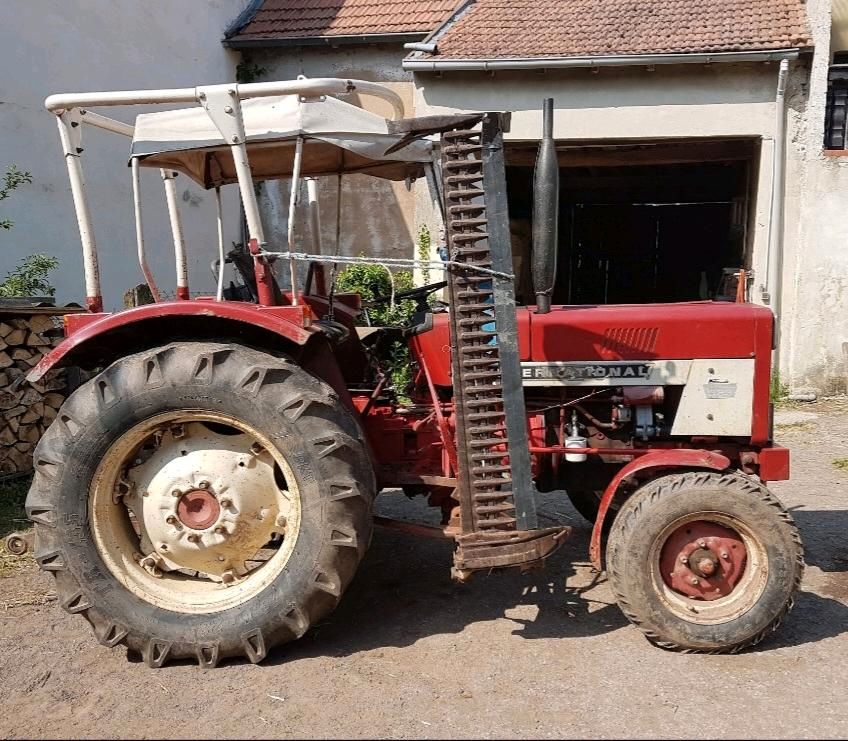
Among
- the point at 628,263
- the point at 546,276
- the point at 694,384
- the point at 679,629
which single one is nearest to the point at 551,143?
the point at 546,276

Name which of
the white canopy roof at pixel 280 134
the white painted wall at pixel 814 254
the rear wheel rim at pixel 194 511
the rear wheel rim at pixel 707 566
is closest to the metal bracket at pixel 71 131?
the white canopy roof at pixel 280 134

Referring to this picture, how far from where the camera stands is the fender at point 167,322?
2975 millimetres

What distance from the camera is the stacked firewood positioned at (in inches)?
208

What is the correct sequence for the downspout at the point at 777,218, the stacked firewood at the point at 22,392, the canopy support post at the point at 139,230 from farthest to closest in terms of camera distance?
the downspout at the point at 777,218, the stacked firewood at the point at 22,392, the canopy support post at the point at 139,230

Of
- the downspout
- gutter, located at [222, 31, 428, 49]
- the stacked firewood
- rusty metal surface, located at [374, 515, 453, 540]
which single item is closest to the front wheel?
rusty metal surface, located at [374, 515, 453, 540]

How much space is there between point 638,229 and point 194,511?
12.9 metres

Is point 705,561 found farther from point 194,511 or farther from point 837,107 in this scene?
point 837,107

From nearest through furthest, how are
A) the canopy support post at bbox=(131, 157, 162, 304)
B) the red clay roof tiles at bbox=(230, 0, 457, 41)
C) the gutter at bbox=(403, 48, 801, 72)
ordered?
the canopy support post at bbox=(131, 157, 162, 304)
the gutter at bbox=(403, 48, 801, 72)
the red clay roof tiles at bbox=(230, 0, 457, 41)

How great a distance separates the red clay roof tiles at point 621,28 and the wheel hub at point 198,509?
290 inches

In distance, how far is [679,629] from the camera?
2963mm

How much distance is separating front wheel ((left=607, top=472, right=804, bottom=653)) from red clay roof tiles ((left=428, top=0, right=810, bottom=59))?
7001 millimetres

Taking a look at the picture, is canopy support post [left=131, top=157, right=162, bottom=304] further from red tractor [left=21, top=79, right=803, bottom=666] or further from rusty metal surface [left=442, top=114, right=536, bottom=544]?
rusty metal surface [left=442, top=114, right=536, bottom=544]

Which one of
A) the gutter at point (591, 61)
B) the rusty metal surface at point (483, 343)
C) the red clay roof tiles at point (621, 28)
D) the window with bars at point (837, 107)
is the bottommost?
the rusty metal surface at point (483, 343)

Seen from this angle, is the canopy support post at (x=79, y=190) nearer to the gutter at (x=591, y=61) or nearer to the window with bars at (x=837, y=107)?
the gutter at (x=591, y=61)
